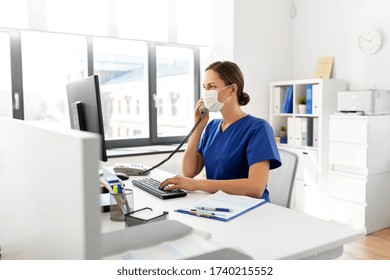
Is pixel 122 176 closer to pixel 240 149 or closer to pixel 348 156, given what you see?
pixel 240 149

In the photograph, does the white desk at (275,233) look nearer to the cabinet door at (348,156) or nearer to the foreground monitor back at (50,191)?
the foreground monitor back at (50,191)

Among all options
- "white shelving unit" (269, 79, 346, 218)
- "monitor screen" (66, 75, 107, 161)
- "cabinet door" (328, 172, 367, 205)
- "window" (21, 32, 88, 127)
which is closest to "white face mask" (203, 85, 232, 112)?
"monitor screen" (66, 75, 107, 161)

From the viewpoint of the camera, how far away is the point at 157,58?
4.10 meters

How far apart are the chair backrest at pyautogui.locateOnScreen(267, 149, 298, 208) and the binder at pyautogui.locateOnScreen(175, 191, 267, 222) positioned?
365 mm

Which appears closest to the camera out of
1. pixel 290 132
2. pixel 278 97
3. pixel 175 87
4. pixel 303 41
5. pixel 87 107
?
pixel 87 107

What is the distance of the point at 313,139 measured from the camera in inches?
152

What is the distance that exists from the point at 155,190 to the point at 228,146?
0.45 meters

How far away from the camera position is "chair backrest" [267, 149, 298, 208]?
185 centimetres

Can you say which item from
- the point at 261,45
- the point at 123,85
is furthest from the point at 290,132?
the point at 123,85

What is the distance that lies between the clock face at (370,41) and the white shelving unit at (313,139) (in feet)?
1.27

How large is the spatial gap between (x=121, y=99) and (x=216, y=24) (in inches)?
54.0

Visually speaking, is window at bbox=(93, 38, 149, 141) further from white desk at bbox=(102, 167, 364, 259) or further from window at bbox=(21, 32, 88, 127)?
white desk at bbox=(102, 167, 364, 259)

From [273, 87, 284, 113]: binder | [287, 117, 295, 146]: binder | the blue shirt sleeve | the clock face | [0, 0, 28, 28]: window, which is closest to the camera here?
the blue shirt sleeve
